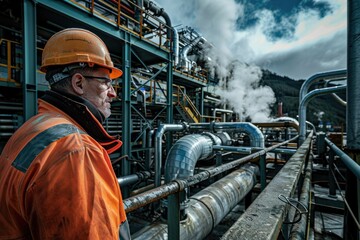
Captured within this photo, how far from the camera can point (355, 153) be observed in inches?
79.2

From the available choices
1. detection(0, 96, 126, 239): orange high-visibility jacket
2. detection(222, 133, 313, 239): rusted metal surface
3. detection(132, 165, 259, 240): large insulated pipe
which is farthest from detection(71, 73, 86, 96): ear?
detection(132, 165, 259, 240): large insulated pipe

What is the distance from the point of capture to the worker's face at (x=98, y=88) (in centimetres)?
88

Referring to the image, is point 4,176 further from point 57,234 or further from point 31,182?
point 57,234

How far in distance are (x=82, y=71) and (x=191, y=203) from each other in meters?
2.31

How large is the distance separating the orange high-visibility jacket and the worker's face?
27 centimetres

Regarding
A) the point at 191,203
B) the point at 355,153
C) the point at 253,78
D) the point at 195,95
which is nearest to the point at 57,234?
the point at 191,203

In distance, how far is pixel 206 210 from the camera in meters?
2.60

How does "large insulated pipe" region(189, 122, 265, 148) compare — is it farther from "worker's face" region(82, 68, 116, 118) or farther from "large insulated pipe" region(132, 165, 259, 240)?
"worker's face" region(82, 68, 116, 118)

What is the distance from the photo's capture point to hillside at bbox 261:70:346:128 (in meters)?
30.6

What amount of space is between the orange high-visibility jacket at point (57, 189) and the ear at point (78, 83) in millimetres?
251

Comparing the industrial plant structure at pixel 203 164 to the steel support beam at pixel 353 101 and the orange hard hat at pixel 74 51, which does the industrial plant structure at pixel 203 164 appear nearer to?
the steel support beam at pixel 353 101

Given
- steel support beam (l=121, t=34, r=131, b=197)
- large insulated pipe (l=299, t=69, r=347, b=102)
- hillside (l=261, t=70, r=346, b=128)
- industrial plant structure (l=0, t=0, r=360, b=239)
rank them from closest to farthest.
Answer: industrial plant structure (l=0, t=0, r=360, b=239) → large insulated pipe (l=299, t=69, r=347, b=102) → steel support beam (l=121, t=34, r=131, b=197) → hillside (l=261, t=70, r=346, b=128)

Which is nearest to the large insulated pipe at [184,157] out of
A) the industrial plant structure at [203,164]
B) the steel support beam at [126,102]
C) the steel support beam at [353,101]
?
the industrial plant structure at [203,164]

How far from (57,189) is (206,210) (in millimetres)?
2498
